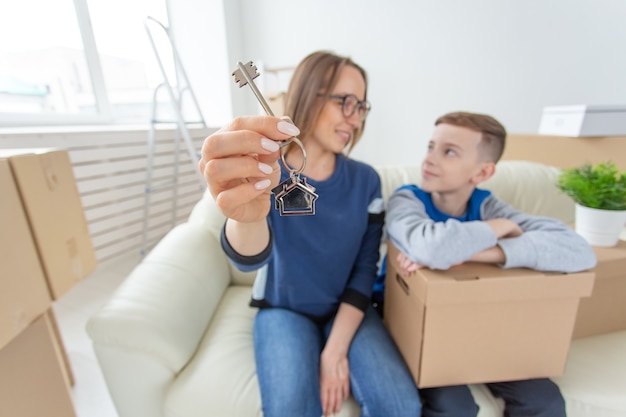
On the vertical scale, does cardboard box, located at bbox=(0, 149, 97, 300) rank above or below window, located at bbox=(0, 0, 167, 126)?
below

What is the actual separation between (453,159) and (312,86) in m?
0.43

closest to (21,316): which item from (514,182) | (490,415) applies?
(490,415)

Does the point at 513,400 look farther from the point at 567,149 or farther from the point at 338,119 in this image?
the point at 567,149

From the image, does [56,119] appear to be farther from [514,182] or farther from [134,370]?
[514,182]

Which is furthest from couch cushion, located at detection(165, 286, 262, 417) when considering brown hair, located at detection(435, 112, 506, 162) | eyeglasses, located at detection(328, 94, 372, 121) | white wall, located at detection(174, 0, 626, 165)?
white wall, located at detection(174, 0, 626, 165)

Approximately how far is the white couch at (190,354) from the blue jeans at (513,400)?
0.04 m

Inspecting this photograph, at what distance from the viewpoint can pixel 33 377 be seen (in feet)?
1.91

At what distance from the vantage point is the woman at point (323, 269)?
604 mm

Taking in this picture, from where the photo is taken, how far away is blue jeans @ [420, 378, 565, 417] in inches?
24.4

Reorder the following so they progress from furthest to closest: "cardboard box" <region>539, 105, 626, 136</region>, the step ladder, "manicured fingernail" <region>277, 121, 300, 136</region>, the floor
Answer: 1. the step ladder
2. "cardboard box" <region>539, 105, 626, 136</region>
3. the floor
4. "manicured fingernail" <region>277, 121, 300, 136</region>

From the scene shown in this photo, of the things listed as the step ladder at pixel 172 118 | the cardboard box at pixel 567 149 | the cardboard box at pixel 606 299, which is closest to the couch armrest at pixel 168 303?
the step ladder at pixel 172 118

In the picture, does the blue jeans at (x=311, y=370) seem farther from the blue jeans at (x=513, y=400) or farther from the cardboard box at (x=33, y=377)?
the cardboard box at (x=33, y=377)

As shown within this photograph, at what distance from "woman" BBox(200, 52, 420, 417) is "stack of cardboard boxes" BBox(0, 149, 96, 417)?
0.38 metres

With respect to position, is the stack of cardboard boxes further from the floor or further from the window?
the window
